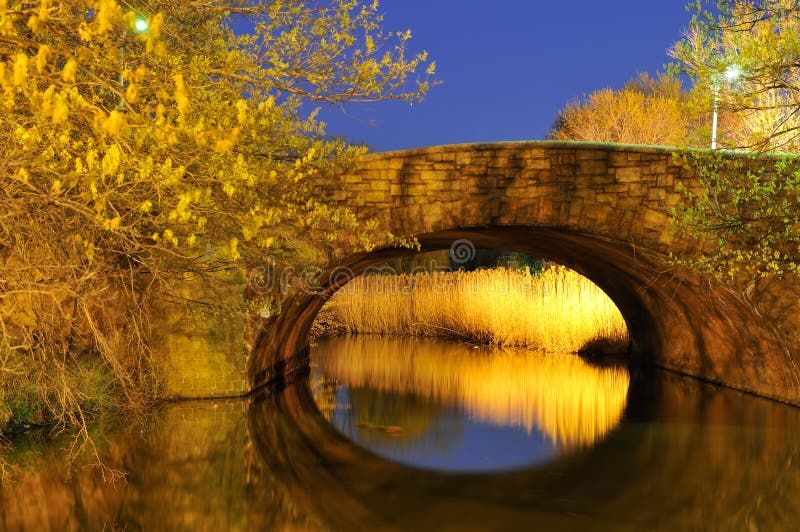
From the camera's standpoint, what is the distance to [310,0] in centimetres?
608

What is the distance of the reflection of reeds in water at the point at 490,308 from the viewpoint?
13.2 m

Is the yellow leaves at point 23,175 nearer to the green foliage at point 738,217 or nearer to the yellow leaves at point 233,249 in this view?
the yellow leaves at point 233,249

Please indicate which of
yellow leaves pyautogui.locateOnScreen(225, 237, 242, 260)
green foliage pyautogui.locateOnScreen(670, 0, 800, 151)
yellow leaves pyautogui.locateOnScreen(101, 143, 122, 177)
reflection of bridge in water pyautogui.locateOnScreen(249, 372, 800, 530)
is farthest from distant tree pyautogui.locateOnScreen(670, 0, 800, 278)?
yellow leaves pyautogui.locateOnScreen(101, 143, 122, 177)

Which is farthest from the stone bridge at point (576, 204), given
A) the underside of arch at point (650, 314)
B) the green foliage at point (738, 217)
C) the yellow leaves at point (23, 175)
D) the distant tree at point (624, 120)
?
the distant tree at point (624, 120)

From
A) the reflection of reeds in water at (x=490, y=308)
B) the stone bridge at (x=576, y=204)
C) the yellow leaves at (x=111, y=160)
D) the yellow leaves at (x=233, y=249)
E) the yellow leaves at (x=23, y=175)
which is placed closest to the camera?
the yellow leaves at (x=111, y=160)

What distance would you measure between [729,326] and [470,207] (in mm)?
3243

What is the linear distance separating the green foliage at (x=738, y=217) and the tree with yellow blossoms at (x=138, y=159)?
2915mm

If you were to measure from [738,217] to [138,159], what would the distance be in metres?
5.84

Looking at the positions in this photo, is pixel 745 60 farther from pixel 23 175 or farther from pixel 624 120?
pixel 624 120

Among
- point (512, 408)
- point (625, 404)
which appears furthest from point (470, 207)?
point (625, 404)

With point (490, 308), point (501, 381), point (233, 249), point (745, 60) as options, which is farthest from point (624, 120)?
point (233, 249)

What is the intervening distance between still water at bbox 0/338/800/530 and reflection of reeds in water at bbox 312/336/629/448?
2.2 inches

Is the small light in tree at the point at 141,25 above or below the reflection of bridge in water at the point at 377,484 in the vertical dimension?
above

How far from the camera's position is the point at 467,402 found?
9133 mm
